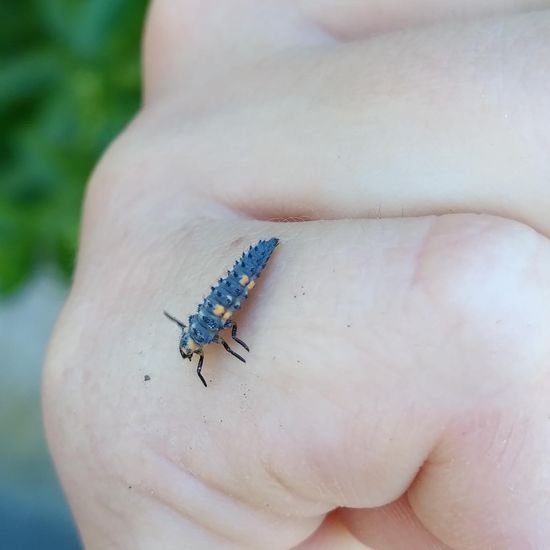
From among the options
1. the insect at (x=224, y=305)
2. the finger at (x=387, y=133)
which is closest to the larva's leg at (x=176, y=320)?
the insect at (x=224, y=305)

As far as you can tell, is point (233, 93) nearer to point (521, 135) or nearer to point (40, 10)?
point (521, 135)

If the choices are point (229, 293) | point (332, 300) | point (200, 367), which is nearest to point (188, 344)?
point (200, 367)

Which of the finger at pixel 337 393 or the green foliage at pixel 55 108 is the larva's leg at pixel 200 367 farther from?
the green foliage at pixel 55 108

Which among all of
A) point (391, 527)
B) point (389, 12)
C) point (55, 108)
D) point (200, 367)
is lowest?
point (391, 527)

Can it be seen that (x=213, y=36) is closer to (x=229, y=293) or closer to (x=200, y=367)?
(x=229, y=293)

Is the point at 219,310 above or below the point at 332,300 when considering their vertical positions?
below

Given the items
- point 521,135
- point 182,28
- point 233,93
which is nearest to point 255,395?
point 521,135

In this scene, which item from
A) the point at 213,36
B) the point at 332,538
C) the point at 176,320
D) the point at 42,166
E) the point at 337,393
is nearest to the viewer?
the point at 337,393

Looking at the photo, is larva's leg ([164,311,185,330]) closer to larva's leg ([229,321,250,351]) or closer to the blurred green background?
larva's leg ([229,321,250,351])
